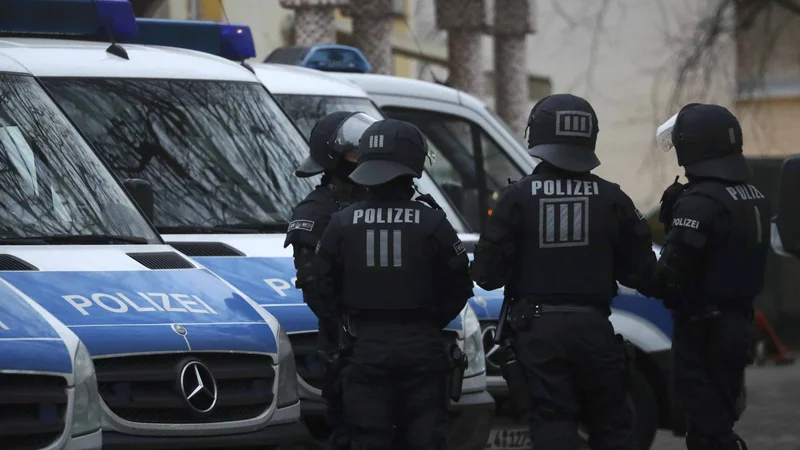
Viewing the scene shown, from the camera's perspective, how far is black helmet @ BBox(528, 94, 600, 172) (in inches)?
270

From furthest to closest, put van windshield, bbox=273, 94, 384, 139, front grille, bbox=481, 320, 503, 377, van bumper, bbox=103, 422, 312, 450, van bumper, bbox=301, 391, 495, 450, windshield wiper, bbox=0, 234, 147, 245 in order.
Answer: van windshield, bbox=273, 94, 384, 139 → front grille, bbox=481, 320, 503, 377 → van bumper, bbox=301, 391, 495, 450 → windshield wiper, bbox=0, 234, 147, 245 → van bumper, bbox=103, 422, 312, 450

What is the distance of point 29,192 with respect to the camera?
21.8 feet

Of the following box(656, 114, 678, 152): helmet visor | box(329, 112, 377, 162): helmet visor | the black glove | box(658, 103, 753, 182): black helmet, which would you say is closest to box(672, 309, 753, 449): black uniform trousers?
the black glove

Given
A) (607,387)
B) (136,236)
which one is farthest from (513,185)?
(136,236)

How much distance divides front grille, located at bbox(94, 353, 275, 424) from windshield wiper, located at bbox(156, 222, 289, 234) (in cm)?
179

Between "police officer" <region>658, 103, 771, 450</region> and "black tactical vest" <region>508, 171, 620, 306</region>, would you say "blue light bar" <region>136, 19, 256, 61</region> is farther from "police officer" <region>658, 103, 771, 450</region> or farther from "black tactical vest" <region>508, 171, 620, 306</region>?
"black tactical vest" <region>508, 171, 620, 306</region>

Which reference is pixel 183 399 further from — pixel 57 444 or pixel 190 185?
pixel 190 185

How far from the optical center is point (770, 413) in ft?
42.1

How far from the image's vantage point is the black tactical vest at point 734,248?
771 centimetres

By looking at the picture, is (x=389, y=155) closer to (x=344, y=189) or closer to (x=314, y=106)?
(x=344, y=189)

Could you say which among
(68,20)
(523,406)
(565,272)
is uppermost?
(68,20)

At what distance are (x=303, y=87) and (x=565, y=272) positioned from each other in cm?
324

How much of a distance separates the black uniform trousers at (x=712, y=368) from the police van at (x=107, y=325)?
2116 mm

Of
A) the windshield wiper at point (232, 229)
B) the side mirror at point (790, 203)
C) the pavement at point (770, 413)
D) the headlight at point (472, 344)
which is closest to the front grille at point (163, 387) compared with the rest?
the headlight at point (472, 344)
